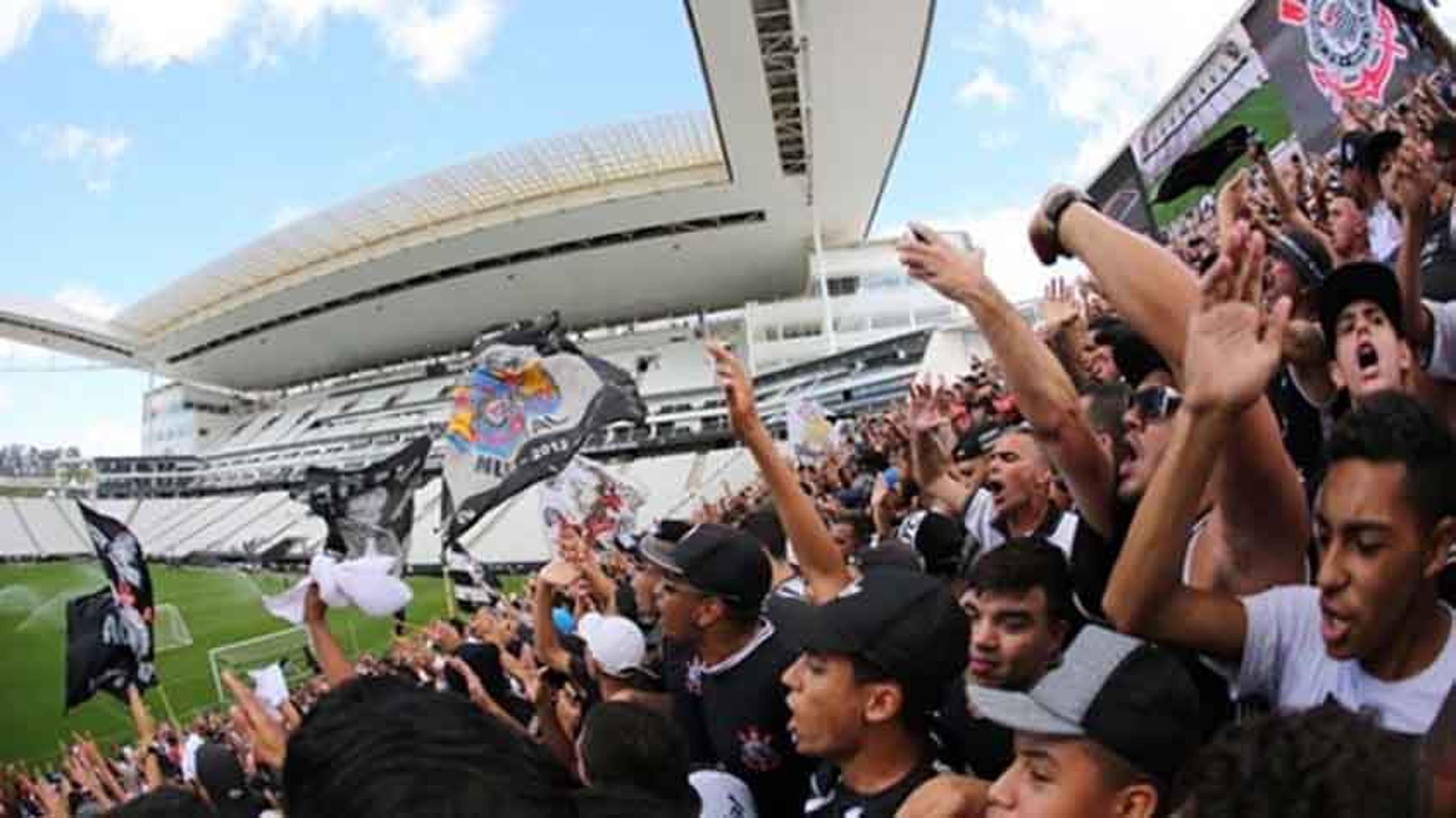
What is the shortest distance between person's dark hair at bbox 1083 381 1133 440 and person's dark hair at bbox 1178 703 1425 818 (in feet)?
4.95

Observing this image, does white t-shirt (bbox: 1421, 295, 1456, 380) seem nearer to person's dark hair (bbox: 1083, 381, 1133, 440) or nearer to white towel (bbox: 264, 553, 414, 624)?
person's dark hair (bbox: 1083, 381, 1133, 440)

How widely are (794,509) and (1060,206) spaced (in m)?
1.21

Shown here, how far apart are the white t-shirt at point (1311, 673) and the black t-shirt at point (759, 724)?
978 mm

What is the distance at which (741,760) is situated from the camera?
2396mm

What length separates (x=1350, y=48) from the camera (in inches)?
223

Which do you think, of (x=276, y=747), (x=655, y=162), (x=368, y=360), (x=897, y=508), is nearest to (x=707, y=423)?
(x=655, y=162)

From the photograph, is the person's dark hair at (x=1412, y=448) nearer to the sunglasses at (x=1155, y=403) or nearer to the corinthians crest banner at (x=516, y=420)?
the sunglasses at (x=1155, y=403)

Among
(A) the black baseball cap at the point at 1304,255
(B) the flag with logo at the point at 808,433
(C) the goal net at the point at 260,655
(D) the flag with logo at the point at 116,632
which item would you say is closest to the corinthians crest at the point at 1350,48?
(A) the black baseball cap at the point at 1304,255

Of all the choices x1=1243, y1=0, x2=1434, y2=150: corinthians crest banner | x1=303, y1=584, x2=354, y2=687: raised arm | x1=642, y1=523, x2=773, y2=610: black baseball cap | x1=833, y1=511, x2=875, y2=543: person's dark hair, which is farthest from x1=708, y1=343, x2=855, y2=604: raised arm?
x1=1243, y1=0, x2=1434, y2=150: corinthians crest banner

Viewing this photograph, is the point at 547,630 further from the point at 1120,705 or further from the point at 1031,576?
the point at 1120,705

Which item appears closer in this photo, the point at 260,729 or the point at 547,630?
the point at 260,729

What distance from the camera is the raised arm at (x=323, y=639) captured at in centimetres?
355

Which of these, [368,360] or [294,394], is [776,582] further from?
[294,394]

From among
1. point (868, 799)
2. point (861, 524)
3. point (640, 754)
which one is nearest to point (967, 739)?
point (868, 799)
